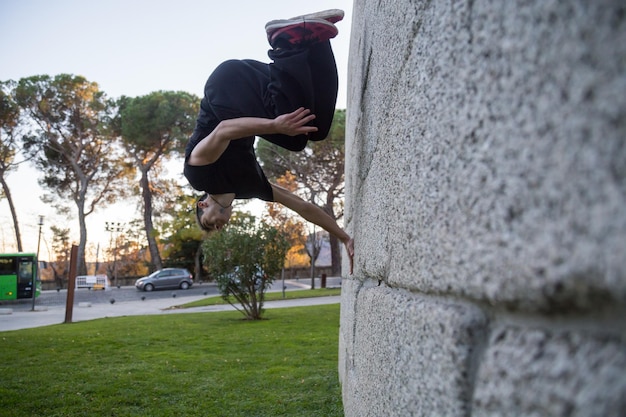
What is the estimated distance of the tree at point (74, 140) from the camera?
33.4 m


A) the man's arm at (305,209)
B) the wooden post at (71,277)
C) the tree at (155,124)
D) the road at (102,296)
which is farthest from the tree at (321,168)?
the man's arm at (305,209)

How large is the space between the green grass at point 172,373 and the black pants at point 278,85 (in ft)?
7.85

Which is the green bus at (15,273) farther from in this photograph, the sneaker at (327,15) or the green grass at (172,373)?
the sneaker at (327,15)

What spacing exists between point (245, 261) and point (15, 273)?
13341 millimetres

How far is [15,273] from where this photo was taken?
2112 centimetres

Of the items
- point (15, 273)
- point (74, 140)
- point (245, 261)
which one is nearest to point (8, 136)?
point (74, 140)

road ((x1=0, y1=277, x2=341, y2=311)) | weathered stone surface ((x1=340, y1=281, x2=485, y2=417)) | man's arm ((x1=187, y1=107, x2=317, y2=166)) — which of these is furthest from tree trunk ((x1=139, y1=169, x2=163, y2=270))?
weathered stone surface ((x1=340, y1=281, x2=485, y2=417))

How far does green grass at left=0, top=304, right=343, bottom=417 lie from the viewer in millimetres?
4258

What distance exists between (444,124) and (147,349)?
7.68 m

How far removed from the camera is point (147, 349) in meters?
7.61

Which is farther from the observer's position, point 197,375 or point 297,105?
point 197,375

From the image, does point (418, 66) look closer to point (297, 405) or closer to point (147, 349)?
point (297, 405)

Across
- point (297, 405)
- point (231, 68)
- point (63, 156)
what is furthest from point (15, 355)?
point (63, 156)

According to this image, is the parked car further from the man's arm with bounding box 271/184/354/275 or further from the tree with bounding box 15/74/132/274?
the man's arm with bounding box 271/184/354/275
